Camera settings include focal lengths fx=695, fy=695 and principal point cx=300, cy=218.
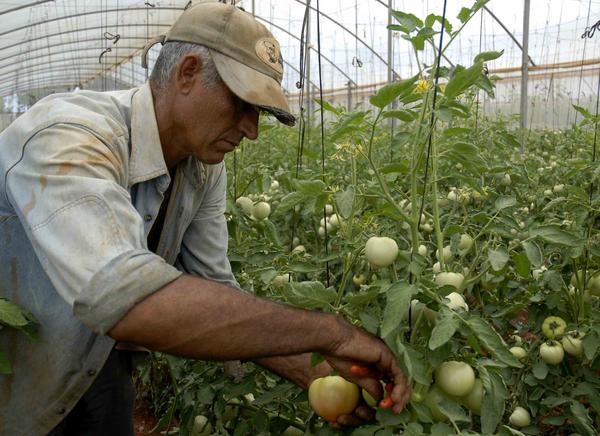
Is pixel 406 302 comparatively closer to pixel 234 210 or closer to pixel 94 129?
pixel 94 129

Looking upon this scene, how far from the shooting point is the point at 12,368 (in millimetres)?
1702

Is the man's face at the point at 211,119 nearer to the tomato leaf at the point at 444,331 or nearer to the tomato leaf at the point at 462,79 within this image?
the tomato leaf at the point at 462,79

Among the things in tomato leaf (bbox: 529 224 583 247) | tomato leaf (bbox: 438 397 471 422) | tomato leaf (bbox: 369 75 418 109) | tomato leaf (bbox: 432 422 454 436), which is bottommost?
tomato leaf (bbox: 432 422 454 436)

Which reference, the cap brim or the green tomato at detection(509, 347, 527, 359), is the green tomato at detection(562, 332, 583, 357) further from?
the cap brim

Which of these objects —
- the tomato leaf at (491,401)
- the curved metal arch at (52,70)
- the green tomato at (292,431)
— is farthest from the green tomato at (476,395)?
the curved metal arch at (52,70)

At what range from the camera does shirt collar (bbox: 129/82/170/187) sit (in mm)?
1637

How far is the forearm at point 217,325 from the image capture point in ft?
3.95

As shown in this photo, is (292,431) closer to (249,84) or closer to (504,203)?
(504,203)

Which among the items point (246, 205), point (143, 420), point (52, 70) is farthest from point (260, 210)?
point (52, 70)

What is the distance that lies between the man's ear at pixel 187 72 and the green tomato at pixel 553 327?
4.36 feet

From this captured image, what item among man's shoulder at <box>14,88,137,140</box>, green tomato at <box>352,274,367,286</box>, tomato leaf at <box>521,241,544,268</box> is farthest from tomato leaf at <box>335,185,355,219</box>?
green tomato at <box>352,274,367,286</box>

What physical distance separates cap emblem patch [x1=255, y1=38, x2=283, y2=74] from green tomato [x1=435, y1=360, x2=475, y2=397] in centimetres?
79

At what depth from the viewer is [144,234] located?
1.39 meters

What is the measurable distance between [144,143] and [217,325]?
0.59 m
